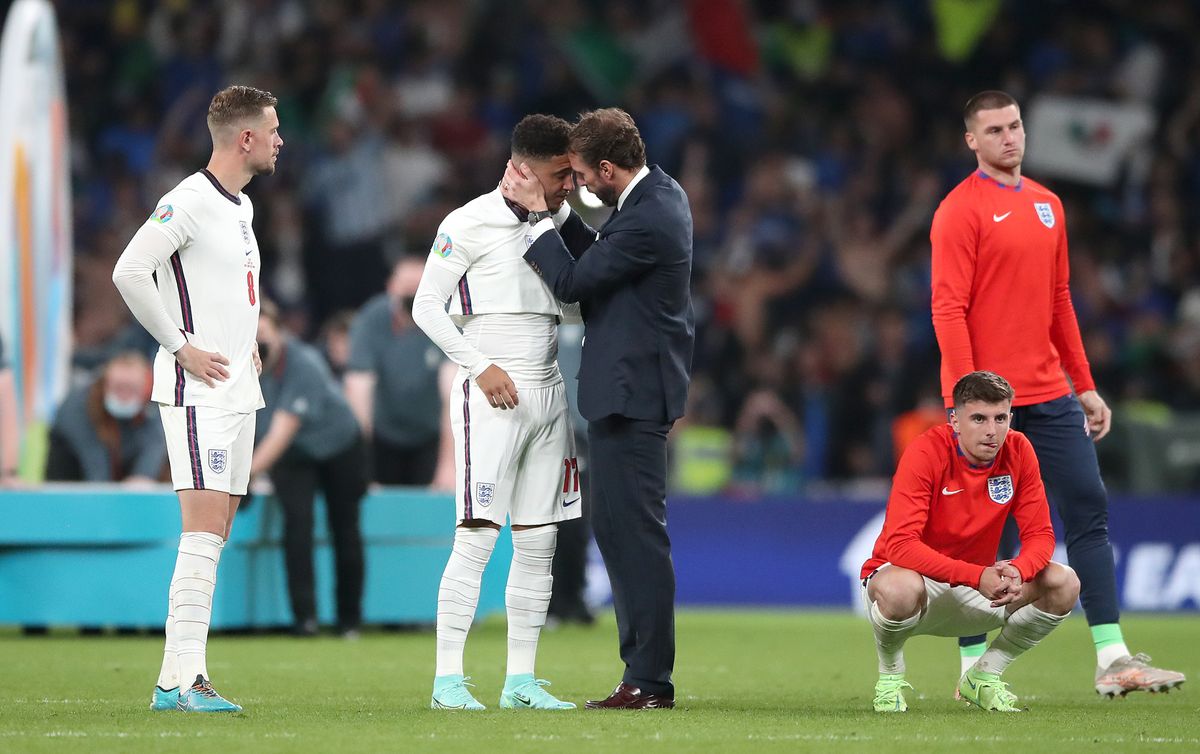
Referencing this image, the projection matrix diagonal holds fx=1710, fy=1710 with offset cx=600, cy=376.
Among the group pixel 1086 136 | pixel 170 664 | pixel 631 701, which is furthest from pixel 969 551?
pixel 1086 136

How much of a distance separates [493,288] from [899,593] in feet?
6.06

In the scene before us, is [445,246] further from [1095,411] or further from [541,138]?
[1095,411]

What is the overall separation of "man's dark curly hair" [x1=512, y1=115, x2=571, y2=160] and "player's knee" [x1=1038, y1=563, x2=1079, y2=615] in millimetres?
2352

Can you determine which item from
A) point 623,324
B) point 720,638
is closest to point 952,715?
point 623,324

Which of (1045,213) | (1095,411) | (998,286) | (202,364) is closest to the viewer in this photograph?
(202,364)

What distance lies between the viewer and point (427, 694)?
6984 millimetres

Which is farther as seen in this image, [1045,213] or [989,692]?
[1045,213]

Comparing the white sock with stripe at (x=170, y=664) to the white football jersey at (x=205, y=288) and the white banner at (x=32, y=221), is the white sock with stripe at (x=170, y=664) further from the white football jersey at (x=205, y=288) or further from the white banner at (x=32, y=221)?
the white banner at (x=32, y=221)

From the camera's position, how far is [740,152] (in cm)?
1730

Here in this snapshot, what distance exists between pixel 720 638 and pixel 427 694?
3.91m

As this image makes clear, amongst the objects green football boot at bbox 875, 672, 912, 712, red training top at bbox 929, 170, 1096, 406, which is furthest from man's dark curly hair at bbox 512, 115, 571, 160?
green football boot at bbox 875, 672, 912, 712

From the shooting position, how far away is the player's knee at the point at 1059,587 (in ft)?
20.3

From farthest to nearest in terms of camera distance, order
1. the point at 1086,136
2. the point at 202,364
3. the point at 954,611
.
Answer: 1. the point at 1086,136
2. the point at 954,611
3. the point at 202,364

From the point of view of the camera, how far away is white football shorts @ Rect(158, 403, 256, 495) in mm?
5965
